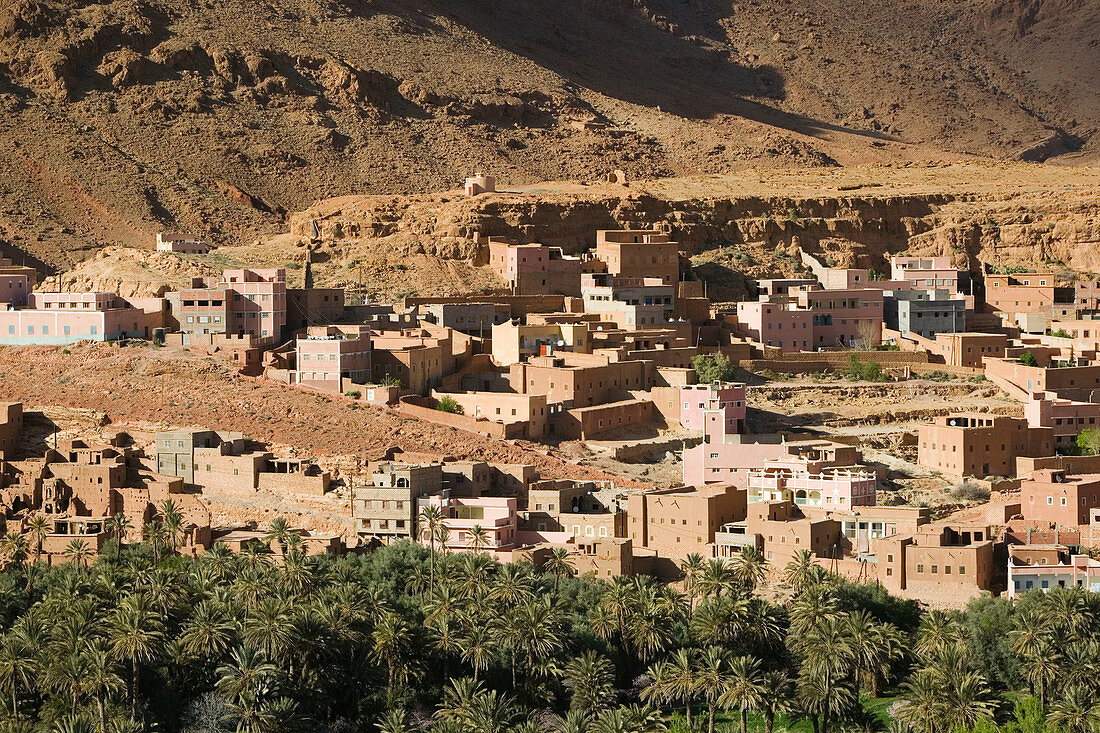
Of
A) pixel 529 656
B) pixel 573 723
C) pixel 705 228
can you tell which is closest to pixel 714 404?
pixel 529 656

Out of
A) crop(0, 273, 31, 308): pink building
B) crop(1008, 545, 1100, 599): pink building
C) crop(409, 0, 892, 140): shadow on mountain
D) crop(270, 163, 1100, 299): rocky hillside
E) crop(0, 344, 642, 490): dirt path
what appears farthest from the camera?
crop(409, 0, 892, 140): shadow on mountain

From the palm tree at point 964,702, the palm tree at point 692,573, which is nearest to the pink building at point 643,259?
the palm tree at point 692,573

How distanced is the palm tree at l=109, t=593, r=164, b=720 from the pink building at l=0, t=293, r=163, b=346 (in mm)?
18039

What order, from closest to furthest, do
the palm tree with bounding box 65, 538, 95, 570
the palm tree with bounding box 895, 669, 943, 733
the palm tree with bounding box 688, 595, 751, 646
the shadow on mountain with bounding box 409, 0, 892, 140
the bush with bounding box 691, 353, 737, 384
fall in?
the palm tree with bounding box 895, 669, 943, 733 → the palm tree with bounding box 688, 595, 751, 646 → the palm tree with bounding box 65, 538, 95, 570 → the bush with bounding box 691, 353, 737, 384 → the shadow on mountain with bounding box 409, 0, 892, 140

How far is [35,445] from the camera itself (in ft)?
212

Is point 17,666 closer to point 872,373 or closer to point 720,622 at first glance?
point 720,622

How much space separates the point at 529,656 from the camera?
51344 millimetres

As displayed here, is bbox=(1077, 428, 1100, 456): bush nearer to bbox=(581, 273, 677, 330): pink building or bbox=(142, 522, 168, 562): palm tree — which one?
bbox=(581, 273, 677, 330): pink building

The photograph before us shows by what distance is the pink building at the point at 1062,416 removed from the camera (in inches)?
2569

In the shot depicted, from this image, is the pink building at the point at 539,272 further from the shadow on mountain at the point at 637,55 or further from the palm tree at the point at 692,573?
the shadow on mountain at the point at 637,55

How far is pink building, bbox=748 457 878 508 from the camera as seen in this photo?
193ft

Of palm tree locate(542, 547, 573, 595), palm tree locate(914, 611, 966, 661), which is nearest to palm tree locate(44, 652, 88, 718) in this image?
palm tree locate(542, 547, 573, 595)

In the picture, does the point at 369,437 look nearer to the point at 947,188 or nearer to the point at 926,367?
the point at 926,367

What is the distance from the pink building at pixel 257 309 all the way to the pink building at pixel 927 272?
19.5 meters
